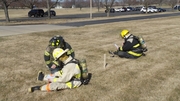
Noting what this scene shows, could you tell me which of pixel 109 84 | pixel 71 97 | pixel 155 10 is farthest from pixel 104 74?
pixel 155 10

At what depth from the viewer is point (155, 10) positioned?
4991 centimetres

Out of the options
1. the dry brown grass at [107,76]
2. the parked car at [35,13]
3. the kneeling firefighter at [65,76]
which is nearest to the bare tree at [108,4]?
the parked car at [35,13]

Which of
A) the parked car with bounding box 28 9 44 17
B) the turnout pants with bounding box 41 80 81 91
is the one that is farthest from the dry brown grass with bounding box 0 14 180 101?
the parked car with bounding box 28 9 44 17

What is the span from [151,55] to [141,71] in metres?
2.33

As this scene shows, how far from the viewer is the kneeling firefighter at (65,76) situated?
500 cm

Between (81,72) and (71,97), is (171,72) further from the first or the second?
(71,97)

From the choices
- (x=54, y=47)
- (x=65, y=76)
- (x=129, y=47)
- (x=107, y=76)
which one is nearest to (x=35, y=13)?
(x=129, y=47)

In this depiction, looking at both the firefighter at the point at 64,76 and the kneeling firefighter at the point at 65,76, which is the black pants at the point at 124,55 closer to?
the kneeling firefighter at the point at 65,76

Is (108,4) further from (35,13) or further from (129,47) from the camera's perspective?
(129,47)

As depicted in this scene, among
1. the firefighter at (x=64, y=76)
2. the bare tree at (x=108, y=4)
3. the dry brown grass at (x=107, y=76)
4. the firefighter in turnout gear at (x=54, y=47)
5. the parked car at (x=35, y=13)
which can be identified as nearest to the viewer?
the firefighter at (x=64, y=76)

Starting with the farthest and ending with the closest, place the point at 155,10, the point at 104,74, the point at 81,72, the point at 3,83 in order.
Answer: the point at 155,10 < the point at 104,74 < the point at 3,83 < the point at 81,72

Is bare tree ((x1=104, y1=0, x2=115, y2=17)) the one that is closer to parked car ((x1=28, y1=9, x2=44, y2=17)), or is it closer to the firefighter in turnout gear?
parked car ((x1=28, y1=9, x2=44, y2=17))

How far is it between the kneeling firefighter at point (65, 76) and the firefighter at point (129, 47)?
2992mm

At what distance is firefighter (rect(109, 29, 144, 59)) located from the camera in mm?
7871
